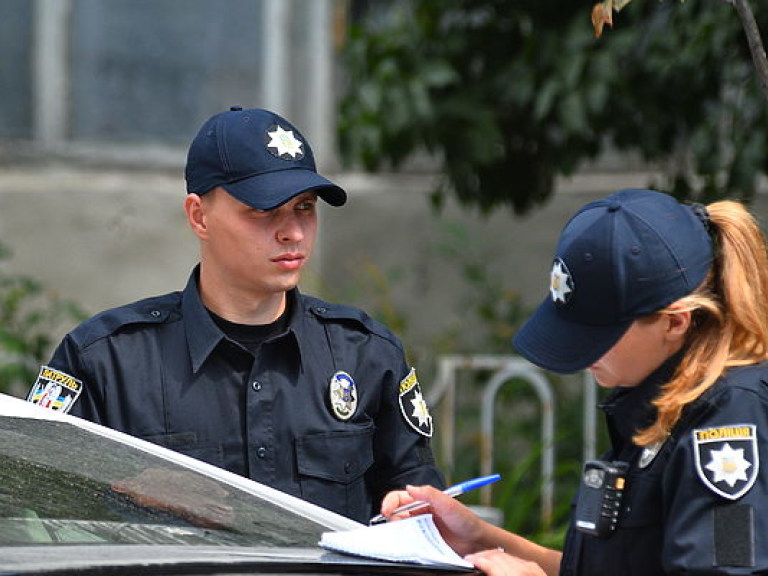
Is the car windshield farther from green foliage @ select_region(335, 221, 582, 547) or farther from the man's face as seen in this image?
green foliage @ select_region(335, 221, 582, 547)

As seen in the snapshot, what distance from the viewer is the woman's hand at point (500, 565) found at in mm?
2197

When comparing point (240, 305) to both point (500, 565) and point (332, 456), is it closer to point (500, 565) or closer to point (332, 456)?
point (332, 456)

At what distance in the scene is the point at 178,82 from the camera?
6730 mm

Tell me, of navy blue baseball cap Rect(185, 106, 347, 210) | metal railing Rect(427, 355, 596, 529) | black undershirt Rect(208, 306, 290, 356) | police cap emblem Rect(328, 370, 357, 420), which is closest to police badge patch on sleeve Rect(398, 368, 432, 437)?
police cap emblem Rect(328, 370, 357, 420)

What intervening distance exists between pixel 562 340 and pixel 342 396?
67cm

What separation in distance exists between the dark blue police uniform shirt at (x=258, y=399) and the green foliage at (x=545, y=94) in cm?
197

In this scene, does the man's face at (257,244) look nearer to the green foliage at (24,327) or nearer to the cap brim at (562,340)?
the cap brim at (562,340)

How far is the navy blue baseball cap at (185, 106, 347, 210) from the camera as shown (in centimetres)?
286

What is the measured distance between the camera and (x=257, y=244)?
289 cm

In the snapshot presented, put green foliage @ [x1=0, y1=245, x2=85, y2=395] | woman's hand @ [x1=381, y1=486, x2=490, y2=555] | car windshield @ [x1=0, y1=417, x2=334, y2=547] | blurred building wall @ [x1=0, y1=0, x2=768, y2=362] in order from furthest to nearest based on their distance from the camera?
1. blurred building wall @ [x1=0, y1=0, x2=768, y2=362]
2. green foliage @ [x1=0, y1=245, x2=85, y2=395]
3. woman's hand @ [x1=381, y1=486, x2=490, y2=555]
4. car windshield @ [x1=0, y1=417, x2=334, y2=547]

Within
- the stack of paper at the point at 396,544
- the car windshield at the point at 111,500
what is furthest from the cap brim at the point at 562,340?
the car windshield at the point at 111,500

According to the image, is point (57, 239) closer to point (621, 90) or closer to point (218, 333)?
point (621, 90)

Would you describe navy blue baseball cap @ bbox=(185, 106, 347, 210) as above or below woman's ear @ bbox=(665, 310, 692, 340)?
above

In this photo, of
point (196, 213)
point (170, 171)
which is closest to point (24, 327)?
point (170, 171)
